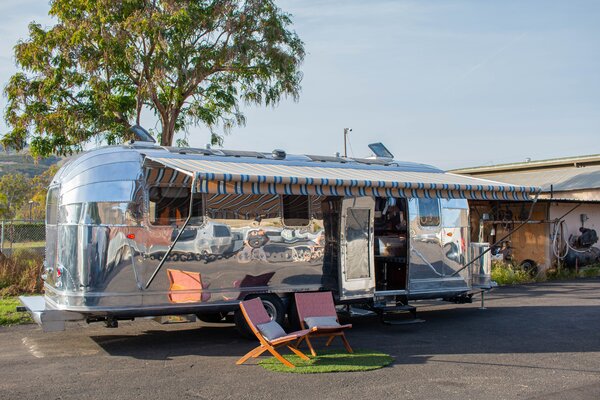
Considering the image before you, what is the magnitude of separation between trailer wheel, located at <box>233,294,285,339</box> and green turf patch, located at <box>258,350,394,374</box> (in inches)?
55.6

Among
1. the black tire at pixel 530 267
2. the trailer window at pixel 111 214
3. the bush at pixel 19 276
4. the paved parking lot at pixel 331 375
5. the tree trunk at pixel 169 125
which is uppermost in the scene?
the tree trunk at pixel 169 125

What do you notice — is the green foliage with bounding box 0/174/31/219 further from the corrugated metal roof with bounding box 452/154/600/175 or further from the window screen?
the window screen

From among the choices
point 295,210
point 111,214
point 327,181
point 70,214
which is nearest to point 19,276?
point 70,214

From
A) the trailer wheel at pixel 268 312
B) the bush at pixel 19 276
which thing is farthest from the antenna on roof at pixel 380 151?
the bush at pixel 19 276

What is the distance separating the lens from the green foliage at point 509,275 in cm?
1827

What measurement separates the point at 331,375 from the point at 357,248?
3583 mm

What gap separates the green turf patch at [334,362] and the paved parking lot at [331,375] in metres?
0.18

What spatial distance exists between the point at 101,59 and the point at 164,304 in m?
8.51

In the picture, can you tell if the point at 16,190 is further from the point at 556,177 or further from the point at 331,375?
the point at 331,375

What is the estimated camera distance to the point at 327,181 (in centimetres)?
930

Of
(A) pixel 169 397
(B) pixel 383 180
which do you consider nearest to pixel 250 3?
(B) pixel 383 180

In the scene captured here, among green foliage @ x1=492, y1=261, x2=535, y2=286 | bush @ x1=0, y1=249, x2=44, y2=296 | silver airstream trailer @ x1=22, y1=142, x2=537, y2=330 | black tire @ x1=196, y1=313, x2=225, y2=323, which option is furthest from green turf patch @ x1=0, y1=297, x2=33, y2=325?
green foliage @ x1=492, y1=261, x2=535, y2=286

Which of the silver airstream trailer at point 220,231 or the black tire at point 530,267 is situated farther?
the black tire at point 530,267

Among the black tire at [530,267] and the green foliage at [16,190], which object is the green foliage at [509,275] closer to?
the black tire at [530,267]
